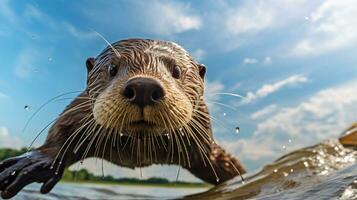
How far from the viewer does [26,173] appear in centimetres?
414

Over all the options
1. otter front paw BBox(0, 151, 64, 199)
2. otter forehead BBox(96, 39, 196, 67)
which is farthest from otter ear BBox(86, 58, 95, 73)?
A: otter front paw BBox(0, 151, 64, 199)

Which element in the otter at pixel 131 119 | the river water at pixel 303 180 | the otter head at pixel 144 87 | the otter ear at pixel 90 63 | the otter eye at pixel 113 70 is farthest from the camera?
the otter ear at pixel 90 63

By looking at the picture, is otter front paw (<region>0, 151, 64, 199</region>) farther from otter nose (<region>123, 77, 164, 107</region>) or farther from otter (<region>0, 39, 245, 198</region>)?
otter nose (<region>123, 77, 164, 107</region>)

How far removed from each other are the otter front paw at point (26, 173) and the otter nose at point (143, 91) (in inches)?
52.0

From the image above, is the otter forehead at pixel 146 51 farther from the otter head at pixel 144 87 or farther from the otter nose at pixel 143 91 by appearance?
the otter nose at pixel 143 91

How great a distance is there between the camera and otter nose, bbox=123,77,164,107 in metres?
3.19

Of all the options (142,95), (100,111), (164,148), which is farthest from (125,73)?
(164,148)

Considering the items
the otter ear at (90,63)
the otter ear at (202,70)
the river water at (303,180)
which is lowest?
the river water at (303,180)

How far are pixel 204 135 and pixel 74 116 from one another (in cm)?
114

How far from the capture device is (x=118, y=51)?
429 cm

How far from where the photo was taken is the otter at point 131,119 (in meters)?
3.41

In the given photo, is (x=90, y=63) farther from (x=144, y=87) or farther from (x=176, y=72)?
(x=144, y=87)

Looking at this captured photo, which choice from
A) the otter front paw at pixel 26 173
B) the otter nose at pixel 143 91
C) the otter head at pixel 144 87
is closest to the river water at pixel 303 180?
the otter front paw at pixel 26 173

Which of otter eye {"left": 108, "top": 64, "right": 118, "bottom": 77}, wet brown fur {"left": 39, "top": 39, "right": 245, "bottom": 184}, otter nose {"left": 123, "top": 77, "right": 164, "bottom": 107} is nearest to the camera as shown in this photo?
otter nose {"left": 123, "top": 77, "right": 164, "bottom": 107}
